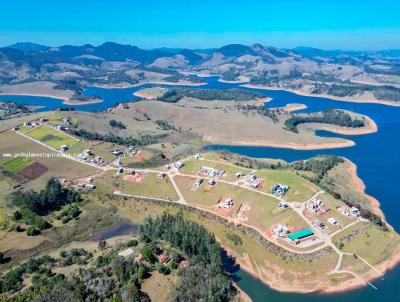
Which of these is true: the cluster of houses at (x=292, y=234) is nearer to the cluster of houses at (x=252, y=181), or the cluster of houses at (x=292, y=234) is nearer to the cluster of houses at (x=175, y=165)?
the cluster of houses at (x=252, y=181)

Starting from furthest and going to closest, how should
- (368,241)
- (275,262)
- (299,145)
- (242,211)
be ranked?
(299,145)
(242,211)
(368,241)
(275,262)

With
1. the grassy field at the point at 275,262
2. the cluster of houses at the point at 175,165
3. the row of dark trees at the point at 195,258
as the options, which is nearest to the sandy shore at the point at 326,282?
the grassy field at the point at 275,262

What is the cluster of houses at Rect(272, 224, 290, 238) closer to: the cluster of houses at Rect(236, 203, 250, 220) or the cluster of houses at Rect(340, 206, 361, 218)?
the cluster of houses at Rect(236, 203, 250, 220)

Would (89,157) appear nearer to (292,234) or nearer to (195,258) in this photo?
(195,258)

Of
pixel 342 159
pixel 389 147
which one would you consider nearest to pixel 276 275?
pixel 342 159

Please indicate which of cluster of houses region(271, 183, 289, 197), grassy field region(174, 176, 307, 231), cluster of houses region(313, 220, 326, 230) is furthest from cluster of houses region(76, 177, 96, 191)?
cluster of houses region(313, 220, 326, 230)

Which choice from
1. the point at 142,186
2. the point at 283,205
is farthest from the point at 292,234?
the point at 142,186

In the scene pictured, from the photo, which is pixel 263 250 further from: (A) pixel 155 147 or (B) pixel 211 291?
(A) pixel 155 147
